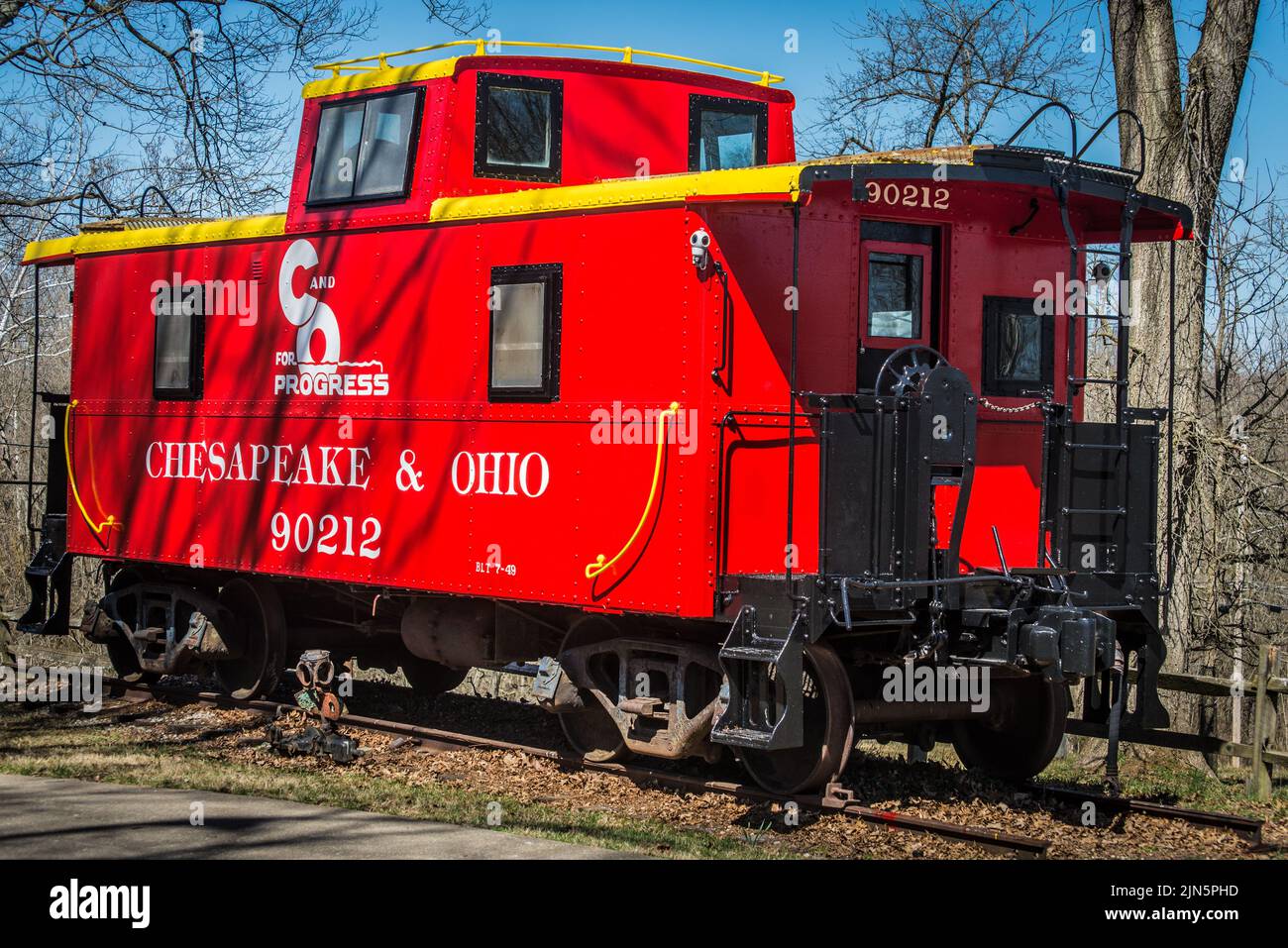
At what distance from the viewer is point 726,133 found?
39.7 ft

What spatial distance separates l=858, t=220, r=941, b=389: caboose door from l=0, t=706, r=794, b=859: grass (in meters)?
3.26

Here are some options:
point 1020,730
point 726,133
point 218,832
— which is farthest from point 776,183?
point 218,832

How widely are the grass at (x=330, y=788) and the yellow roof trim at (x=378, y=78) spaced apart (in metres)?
5.19

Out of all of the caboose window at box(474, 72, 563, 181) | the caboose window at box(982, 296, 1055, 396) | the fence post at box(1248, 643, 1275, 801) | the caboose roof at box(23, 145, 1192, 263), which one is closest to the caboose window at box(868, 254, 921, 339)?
the caboose window at box(982, 296, 1055, 396)

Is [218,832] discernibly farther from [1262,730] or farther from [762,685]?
[1262,730]

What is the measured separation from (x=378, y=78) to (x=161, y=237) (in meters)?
2.98

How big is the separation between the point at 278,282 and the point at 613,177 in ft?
9.59

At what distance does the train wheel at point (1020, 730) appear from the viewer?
424 inches

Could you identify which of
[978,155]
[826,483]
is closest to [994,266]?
[978,155]

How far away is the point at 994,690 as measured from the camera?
36.2ft

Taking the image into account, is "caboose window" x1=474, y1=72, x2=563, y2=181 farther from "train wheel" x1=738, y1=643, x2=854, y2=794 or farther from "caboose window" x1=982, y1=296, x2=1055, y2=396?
"train wheel" x1=738, y1=643, x2=854, y2=794

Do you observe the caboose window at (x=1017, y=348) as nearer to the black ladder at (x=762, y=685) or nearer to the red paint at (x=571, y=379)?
the red paint at (x=571, y=379)
